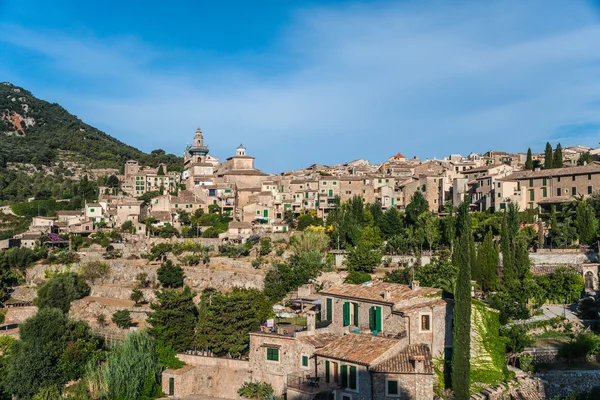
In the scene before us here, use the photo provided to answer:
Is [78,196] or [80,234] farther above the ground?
[78,196]

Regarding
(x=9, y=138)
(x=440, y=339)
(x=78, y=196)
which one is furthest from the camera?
(x=9, y=138)

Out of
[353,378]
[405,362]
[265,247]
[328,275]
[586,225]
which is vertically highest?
[586,225]

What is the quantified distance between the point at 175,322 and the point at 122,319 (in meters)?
11.9

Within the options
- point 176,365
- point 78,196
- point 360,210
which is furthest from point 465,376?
point 78,196

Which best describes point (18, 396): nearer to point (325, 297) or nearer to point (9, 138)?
point (325, 297)

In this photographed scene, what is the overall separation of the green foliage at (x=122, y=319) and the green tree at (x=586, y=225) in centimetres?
3597

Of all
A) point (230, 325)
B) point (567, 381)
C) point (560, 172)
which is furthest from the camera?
point (560, 172)

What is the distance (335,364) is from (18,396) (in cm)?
1803

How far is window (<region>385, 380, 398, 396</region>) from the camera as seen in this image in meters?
20.9

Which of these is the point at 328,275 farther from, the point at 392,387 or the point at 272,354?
the point at 392,387

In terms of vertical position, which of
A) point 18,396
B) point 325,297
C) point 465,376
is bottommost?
point 18,396

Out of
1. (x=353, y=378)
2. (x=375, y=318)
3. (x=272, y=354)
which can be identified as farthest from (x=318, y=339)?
(x=353, y=378)

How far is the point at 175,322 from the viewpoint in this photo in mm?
31969

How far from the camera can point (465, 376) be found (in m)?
22.0
